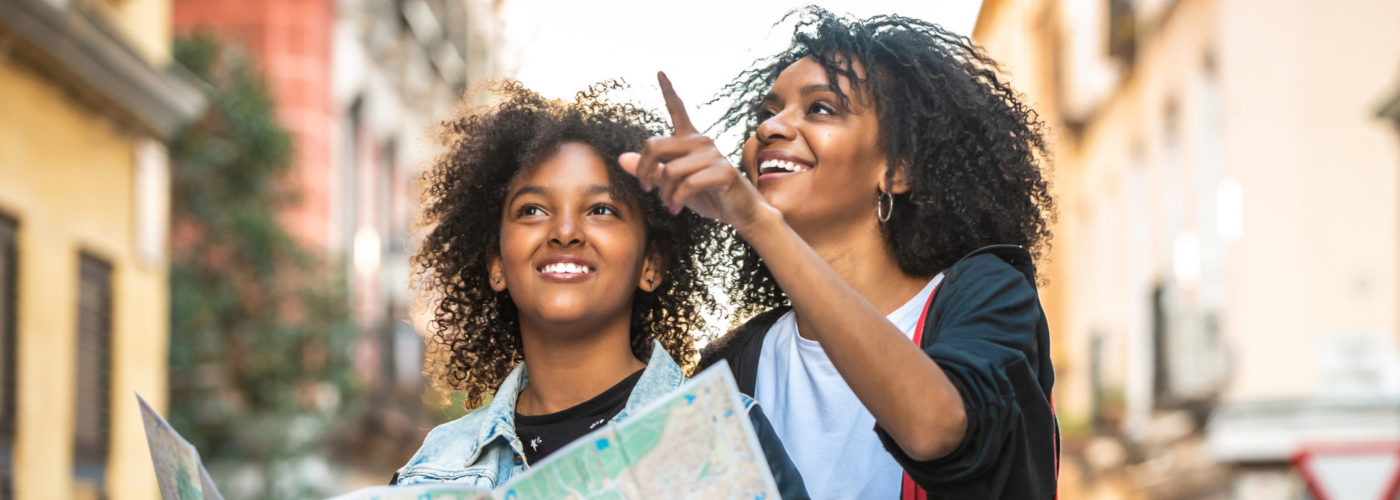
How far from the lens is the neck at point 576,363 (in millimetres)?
3561

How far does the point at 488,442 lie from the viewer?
11.2 feet

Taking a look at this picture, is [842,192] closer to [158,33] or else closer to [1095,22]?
[158,33]

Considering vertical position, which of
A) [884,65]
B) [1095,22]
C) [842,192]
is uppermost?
[1095,22]

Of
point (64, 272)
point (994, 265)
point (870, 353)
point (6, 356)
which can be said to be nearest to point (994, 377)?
point (870, 353)

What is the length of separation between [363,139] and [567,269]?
19.3 meters

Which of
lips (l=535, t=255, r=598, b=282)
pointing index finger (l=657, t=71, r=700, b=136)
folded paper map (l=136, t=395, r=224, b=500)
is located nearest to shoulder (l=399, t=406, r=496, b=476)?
lips (l=535, t=255, r=598, b=282)

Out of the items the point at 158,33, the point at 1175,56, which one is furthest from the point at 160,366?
the point at 1175,56

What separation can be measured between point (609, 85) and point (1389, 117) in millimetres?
11580

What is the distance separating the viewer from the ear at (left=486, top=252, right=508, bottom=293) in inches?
148

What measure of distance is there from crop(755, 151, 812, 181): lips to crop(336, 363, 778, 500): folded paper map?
46.4 inches

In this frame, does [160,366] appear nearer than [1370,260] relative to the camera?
Yes

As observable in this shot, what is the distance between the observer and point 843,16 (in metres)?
3.85

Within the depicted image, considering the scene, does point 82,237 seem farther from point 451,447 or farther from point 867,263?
point 867,263

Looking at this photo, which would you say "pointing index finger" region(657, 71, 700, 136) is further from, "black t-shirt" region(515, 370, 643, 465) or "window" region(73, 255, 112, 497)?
"window" region(73, 255, 112, 497)
